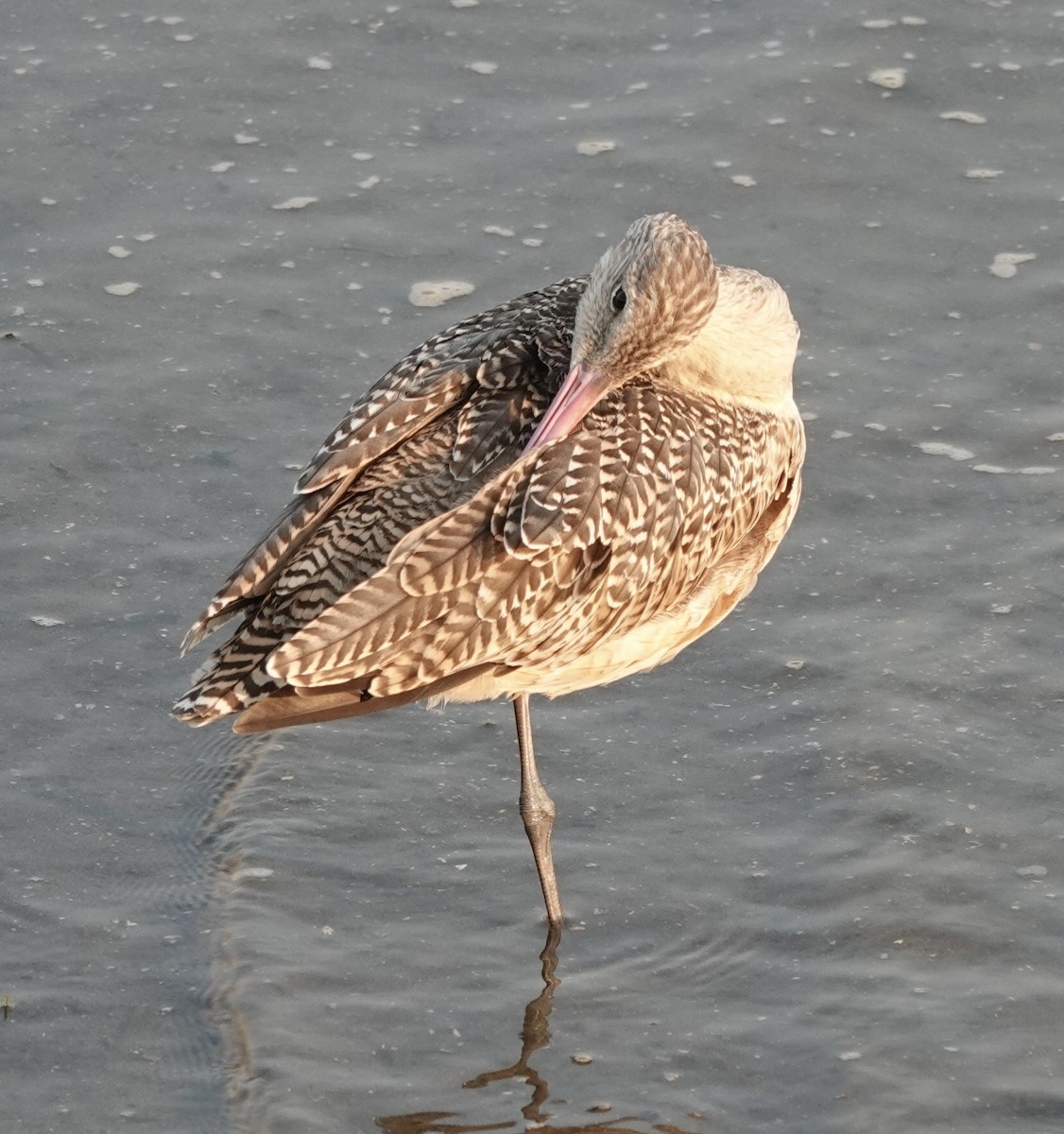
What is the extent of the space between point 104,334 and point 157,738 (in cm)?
239

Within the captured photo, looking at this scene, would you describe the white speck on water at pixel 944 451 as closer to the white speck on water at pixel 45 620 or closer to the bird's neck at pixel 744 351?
the bird's neck at pixel 744 351

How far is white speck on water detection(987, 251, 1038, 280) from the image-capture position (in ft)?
31.6

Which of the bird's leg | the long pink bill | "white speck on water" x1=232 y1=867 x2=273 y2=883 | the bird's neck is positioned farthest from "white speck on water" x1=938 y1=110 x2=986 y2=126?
"white speck on water" x1=232 y1=867 x2=273 y2=883

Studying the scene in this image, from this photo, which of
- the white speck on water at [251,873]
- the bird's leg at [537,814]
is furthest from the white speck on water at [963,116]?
the white speck on water at [251,873]

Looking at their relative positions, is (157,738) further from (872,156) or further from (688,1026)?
(872,156)

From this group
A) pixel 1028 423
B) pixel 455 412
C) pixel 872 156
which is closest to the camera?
pixel 455 412

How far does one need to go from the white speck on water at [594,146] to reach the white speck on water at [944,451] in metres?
2.43

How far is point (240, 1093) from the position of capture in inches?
242

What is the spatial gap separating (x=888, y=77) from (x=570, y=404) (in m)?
5.08

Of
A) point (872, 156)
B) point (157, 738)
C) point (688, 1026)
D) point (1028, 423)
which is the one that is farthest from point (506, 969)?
point (872, 156)

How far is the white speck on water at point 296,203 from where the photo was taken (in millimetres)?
10000

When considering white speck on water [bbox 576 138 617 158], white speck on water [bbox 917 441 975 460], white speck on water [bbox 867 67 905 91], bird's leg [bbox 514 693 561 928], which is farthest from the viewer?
white speck on water [bbox 867 67 905 91]

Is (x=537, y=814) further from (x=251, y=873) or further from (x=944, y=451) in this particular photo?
(x=944, y=451)

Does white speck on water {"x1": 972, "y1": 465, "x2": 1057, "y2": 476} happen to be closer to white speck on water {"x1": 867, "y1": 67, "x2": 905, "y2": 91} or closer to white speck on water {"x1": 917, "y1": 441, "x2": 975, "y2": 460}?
white speck on water {"x1": 917, "y1": 441, "x2": 975, "y2": 460}
